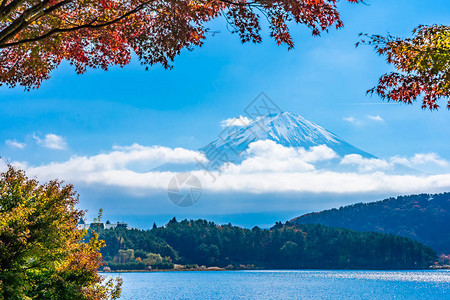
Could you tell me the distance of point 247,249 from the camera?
147875mm

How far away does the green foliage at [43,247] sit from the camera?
11.4m

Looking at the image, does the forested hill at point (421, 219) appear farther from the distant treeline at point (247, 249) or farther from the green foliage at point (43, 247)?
the green foliage at point (43, 247)

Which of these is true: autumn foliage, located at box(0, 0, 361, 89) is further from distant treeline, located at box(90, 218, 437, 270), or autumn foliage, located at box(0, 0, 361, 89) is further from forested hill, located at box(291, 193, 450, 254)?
forested hill, located at box(291, 193, 450, 254)

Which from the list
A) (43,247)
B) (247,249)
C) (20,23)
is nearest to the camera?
(20,23)

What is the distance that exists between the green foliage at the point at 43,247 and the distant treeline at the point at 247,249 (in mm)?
128105

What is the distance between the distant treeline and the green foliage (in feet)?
420

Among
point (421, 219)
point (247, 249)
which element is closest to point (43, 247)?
point (247, 249)

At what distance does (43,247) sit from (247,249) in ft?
458

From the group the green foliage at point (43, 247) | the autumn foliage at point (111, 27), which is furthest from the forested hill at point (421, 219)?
the autumn foliage at point (111, 27)

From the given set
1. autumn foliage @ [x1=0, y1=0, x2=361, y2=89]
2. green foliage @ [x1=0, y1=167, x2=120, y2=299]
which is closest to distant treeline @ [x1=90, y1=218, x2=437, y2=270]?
green foliage @ [x1=0, y1=167, x2=120, y2=299]

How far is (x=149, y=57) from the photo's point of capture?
21.0 ft

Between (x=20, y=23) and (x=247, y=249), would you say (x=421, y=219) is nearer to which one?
(x=247, y=249)

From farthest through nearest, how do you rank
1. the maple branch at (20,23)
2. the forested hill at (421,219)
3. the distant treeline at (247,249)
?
the forested hill at (421,219) < the distant treeline at (247,249) < the maple branch at (20,23)

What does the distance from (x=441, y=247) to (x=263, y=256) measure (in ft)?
218
